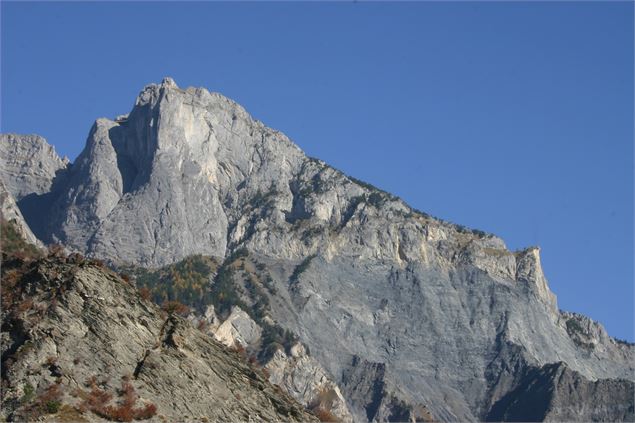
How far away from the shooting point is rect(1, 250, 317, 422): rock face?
274 feet

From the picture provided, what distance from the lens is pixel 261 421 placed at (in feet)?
300

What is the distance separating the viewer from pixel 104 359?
86.6 m

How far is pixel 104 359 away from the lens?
86.6 metres

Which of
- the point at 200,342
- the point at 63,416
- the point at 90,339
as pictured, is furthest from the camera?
the point at 200,342

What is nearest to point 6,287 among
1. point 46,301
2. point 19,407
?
point 46,301

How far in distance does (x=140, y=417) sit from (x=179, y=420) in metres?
2.77

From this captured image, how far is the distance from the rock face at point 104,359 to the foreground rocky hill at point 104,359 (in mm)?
56

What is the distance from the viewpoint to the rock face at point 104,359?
83.6 metres

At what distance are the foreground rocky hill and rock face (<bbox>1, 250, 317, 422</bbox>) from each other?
0.06 metres

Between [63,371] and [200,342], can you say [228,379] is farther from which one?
[63,371]

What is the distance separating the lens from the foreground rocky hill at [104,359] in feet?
274

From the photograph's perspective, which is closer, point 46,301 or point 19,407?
point 19,407

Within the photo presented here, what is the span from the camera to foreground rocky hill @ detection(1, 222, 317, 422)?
83562 mm

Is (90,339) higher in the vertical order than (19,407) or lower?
higher
